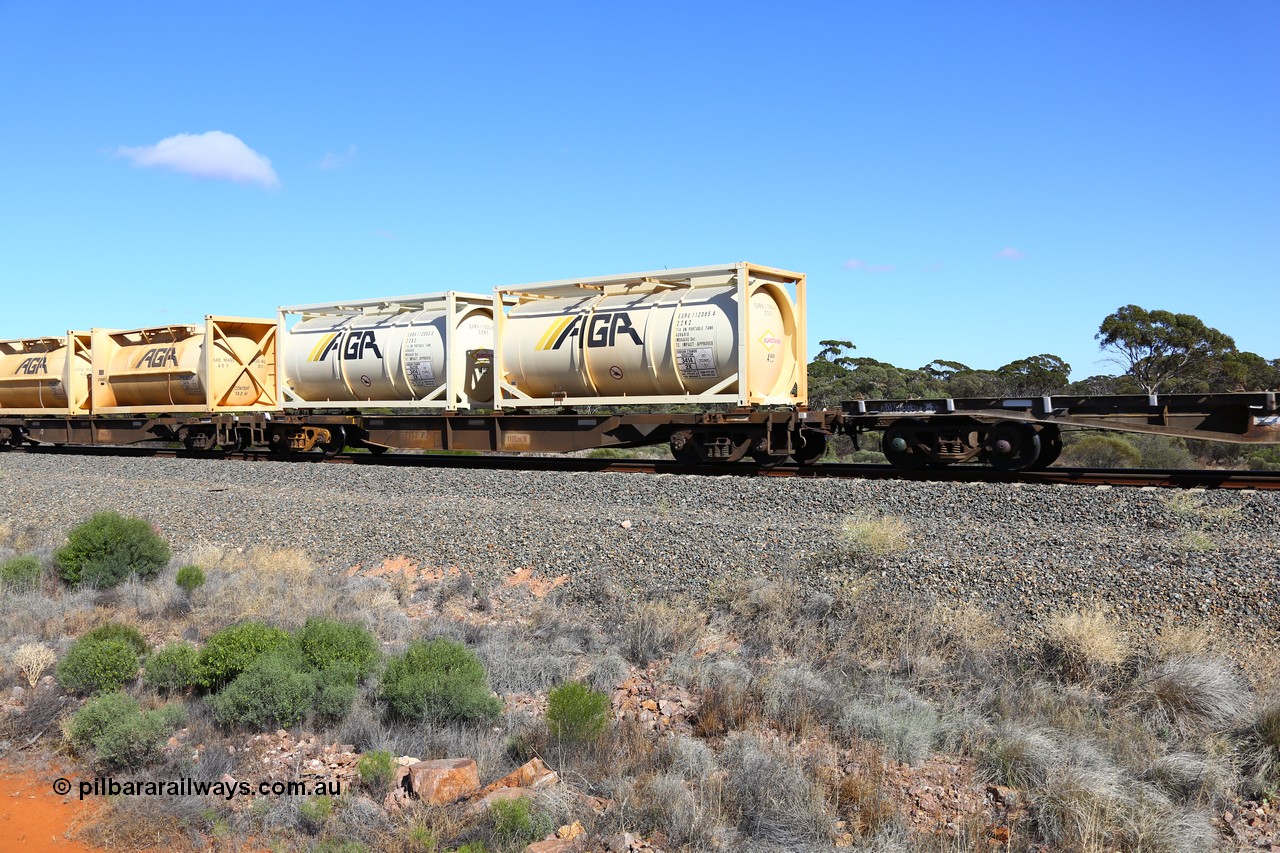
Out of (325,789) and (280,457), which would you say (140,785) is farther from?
(280,457)

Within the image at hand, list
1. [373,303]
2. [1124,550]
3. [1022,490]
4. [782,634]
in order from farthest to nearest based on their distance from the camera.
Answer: [373,303] → [1022,490] → [1124,550] → [782,634]

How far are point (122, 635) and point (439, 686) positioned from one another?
10.9 ft

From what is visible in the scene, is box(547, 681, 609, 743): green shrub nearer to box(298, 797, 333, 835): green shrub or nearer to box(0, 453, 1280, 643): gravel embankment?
box(298, 797, 333, 835): green shrub

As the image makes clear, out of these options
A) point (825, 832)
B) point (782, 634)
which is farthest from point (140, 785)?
point (782, 634)

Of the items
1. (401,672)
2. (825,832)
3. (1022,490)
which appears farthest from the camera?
(1022,490)

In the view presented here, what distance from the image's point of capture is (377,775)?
19.1 ft

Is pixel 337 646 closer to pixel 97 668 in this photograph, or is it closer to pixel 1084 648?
pixel 97 668

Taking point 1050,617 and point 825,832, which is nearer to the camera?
point 825,832

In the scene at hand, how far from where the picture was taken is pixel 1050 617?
7668 millimetres

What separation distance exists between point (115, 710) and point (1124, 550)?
326 inches

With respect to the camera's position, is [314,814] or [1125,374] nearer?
[314,814]

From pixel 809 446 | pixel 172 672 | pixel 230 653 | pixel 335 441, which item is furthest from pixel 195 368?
pixel 230 653

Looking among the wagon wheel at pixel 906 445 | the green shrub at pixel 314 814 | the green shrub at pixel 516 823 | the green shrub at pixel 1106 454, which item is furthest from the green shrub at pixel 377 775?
the green shrub at pixel 1106 454

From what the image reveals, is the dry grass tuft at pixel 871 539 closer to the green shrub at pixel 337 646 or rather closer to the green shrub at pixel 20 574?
the green shrub at pixel 337 646
